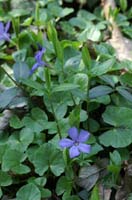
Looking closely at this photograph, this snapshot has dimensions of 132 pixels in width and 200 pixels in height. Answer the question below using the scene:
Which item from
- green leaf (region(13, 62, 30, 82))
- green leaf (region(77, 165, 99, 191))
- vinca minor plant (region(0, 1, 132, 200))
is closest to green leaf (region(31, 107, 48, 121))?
vinca minor plant (region(0, 1, 132, 200))

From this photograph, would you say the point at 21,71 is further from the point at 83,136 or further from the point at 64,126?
the point at 83,136

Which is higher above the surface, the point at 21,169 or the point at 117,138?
the point at 21,169

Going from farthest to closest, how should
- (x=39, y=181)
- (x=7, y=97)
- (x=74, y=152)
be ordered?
(x=7, y=97) < (x=39, y=181) < (x=74, y=152)

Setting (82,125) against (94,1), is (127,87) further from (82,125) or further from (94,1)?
(94,1)

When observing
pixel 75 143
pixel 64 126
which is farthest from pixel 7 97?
pixel 75 143

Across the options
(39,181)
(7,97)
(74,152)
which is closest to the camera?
(74,152)

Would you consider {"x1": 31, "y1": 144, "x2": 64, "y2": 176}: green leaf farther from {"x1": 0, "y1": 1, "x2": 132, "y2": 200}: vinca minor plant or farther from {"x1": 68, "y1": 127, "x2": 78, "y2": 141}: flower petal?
{"x1": 68, "y1": 127, "x2": 78, "y2": 141}: flower petal

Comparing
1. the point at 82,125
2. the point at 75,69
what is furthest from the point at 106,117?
the point at 75,69
